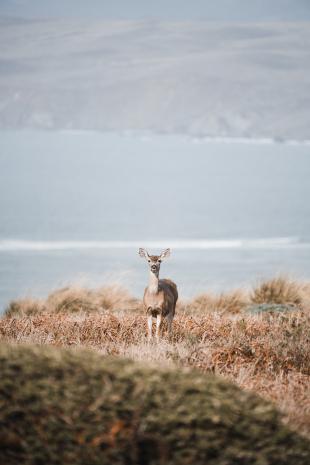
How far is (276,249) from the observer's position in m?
47.7

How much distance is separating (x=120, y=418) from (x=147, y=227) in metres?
61.8

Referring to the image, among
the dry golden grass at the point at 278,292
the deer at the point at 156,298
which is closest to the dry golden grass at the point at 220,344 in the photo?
the deer at the point at 156,298

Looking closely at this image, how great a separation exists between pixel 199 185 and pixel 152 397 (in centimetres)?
12459

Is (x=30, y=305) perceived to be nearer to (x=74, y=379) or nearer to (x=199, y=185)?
(x=74, y=379)

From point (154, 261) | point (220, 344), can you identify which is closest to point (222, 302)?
point (154, 261)

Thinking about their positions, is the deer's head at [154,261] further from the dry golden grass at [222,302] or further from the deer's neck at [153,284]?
the dry golden grass at [222,302]

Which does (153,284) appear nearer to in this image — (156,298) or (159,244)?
(156,298)

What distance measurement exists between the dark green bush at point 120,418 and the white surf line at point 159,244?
44.2 m

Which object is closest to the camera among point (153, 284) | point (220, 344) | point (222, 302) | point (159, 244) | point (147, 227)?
point (220, 344)

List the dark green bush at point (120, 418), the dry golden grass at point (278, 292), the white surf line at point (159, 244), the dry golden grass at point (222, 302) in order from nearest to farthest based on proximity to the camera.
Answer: the dark green bush at point (120, 418) < the dry golden grass at point (222, 302) < the dry golden grass at point (278, 292) < the white surf line at point (159, 244)

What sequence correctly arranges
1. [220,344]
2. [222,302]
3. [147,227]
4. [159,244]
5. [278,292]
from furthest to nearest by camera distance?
[147,227], [159,244], [278,292], [222,302], [220,344]

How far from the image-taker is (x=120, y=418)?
13.4 ft

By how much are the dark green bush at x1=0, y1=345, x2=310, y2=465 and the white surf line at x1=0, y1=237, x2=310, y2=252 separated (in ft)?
145

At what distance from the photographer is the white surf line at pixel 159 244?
49844mm
